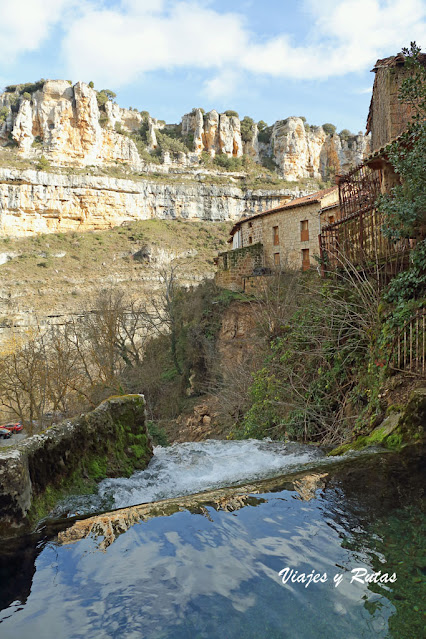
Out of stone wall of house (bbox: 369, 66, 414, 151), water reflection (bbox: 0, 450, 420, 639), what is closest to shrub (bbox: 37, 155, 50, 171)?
stone wall of house (bbox: 369, 66, 414, 151)

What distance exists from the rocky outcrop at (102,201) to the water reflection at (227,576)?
75.7 metres

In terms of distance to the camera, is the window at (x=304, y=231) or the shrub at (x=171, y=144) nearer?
the window at (x=304, y=231)

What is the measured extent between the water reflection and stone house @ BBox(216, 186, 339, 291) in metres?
24.2

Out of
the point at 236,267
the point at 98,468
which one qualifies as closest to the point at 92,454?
the point at 98,468

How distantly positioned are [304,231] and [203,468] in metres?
25.0

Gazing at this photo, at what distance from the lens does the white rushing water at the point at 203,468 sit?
4.93 metres

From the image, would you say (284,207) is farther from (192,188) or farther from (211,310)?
(192,188)

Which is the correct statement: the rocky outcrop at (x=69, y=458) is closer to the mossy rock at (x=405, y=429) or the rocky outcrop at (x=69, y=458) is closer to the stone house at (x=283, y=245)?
the mossy rock at (x=405, y=429)

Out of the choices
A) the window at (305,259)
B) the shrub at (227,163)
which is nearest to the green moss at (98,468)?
the window at (305,259)

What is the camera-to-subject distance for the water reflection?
243cm

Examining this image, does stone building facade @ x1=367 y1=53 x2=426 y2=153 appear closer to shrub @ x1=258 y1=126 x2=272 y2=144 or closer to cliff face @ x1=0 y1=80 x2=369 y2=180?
cliff face @ x1=0 y1=80 x2=369 y2=180

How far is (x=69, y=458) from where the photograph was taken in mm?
4785

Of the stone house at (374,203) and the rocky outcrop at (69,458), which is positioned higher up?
the stone house at (374,203)

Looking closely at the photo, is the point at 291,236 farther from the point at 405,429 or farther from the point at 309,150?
the point at 309,150
